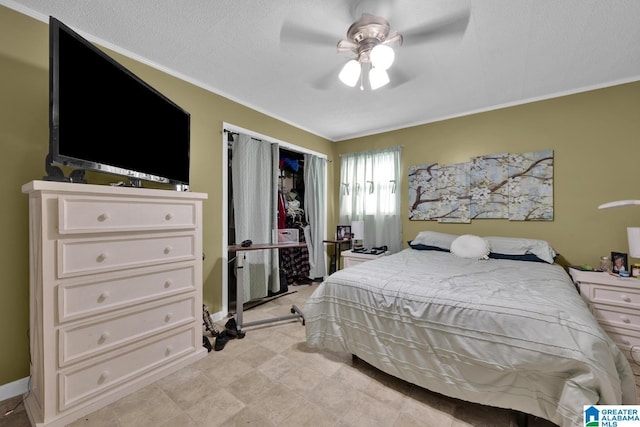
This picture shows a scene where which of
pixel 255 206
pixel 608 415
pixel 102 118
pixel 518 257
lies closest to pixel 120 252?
pixel 102 118

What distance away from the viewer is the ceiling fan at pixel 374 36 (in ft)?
5.48

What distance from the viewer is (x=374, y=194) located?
408cm

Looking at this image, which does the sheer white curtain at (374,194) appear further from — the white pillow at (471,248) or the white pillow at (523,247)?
the white pillow at (523,247)

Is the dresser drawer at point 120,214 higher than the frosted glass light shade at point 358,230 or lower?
higher

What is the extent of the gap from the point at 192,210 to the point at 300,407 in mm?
1558

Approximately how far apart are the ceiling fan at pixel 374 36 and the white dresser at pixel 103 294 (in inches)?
59.7

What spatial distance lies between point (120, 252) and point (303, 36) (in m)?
1.98

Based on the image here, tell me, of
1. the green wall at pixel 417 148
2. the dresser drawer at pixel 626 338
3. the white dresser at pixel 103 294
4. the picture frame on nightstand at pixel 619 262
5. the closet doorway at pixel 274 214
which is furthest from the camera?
the closet doorway at pixel 274 214

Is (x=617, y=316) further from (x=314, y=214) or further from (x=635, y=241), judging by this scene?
(x=314, y=214)

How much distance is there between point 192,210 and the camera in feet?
6.49

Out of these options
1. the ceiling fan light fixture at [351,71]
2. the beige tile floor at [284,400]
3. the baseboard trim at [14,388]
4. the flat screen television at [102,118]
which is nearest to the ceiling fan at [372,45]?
the ceiling fan light fixture at [351,71]

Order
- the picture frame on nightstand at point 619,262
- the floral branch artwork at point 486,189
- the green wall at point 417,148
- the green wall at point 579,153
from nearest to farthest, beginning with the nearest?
the green wall at point 417,148 < the picture frame on nightstand at point 619,262 < the green wall at point 579,153 < the floral branch artwork at point 486,189

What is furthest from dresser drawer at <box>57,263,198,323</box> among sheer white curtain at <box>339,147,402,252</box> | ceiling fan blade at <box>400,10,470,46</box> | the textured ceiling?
sheer white curtain at <box>339,147,402,252</box>

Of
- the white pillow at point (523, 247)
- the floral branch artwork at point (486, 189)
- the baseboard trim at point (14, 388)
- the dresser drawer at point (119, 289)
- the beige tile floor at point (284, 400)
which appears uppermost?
the floral branch artwork at point (486, 189)
